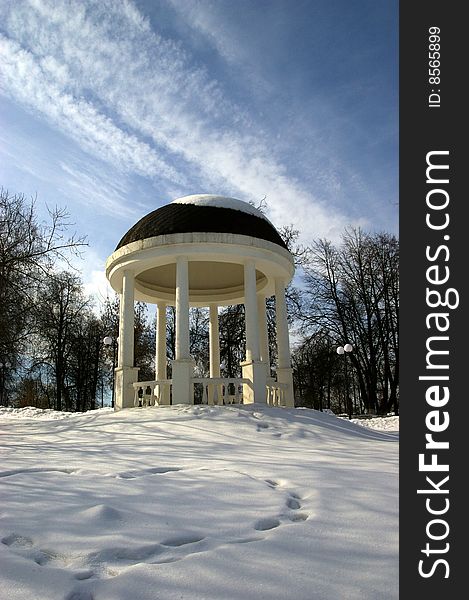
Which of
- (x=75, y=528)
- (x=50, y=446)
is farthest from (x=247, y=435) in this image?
(x=75, y=528)

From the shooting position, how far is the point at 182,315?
12.6 meters

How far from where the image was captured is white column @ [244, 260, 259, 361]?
12781mm

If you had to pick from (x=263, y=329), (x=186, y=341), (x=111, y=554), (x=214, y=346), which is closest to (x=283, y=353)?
(x=263, y=329)

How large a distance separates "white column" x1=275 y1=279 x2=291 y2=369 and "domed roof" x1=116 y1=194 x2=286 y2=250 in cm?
151

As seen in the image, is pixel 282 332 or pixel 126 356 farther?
pixel 282 332

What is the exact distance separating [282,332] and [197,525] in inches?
449

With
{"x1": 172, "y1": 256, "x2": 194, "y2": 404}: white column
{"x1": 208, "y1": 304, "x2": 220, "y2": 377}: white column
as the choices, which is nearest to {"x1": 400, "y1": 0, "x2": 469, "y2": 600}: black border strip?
{"x1": 172, "y1": 256, "x2": 194, "y2": 404}: white column

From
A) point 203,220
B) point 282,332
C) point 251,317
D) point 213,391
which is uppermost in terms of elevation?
point 203,220

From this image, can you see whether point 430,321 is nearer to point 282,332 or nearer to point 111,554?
point 111,554

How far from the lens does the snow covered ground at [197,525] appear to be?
250 centimetres

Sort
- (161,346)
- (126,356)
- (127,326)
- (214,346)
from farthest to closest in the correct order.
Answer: (214,346), (161,346), (127,326), (126,356)

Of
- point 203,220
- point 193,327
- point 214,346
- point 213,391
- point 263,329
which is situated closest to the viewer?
point 213,391

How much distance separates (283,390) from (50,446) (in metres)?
8.03

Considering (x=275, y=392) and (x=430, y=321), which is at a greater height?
(x=430, y=321)
